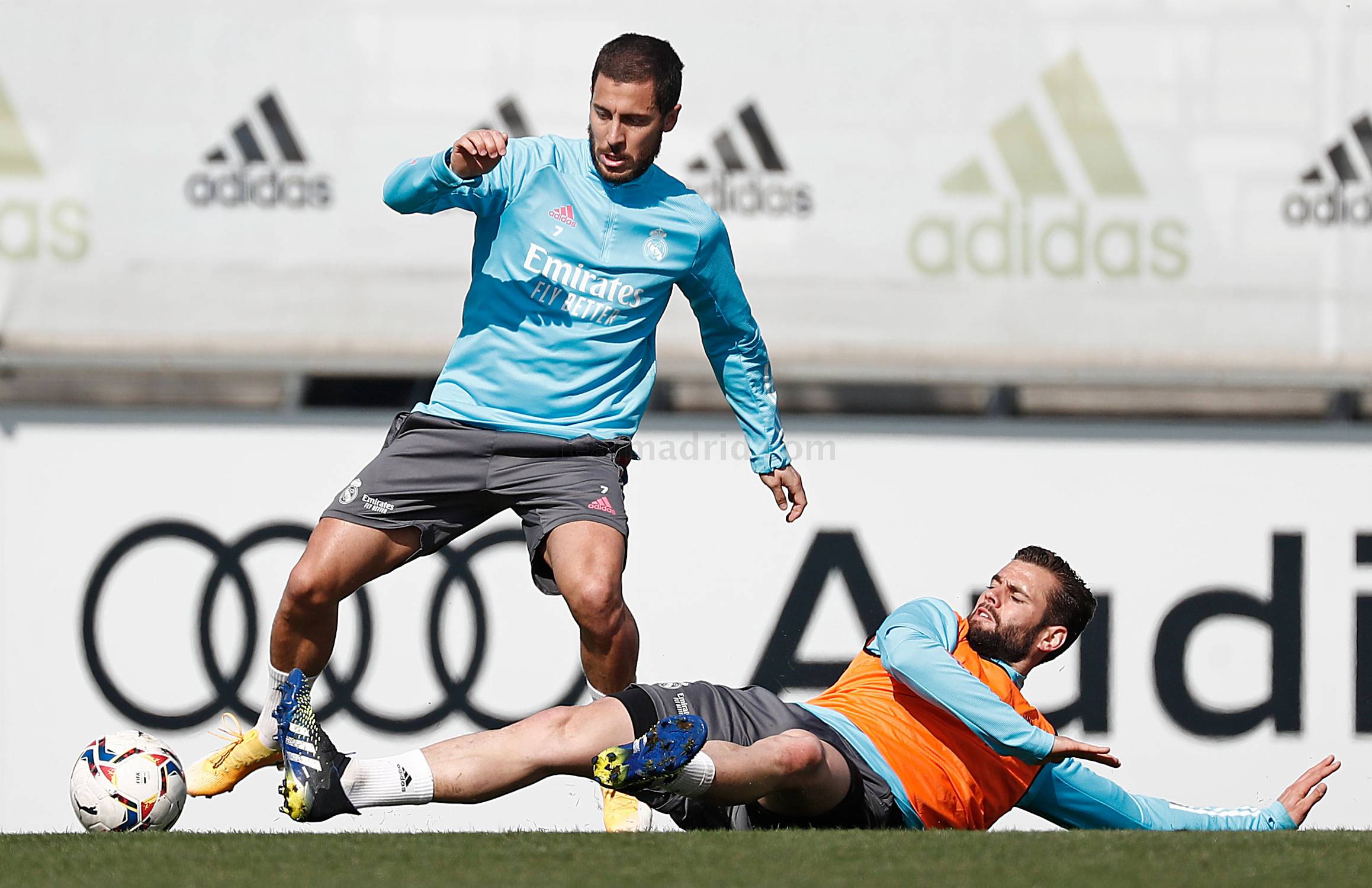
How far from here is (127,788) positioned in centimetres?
350

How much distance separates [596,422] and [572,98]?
2.30 meters

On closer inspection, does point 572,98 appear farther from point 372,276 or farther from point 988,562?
point 988,562

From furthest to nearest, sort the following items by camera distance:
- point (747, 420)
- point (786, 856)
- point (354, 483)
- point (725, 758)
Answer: point (747, 420) < point (354, 483) < point (725, 758) < point (786, 856)

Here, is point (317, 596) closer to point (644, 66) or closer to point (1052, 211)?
point (644, 66)

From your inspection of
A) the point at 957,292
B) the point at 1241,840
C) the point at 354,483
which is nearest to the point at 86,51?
the point at 354,483

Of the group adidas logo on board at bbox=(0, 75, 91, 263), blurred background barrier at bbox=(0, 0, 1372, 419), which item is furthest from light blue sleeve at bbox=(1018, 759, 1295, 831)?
adidas logo on board at bbox=(0, 75, 91, 263)

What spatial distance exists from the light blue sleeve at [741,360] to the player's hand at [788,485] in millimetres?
16

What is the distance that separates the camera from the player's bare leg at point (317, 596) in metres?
3.51

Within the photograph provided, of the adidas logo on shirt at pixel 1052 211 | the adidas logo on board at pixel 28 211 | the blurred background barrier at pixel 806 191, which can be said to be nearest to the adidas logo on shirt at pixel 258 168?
the blurred background barrier at pixel 806 191

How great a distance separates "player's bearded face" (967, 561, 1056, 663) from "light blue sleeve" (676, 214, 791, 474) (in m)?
0.60

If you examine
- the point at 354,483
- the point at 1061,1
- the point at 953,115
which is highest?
the point at 1061,1

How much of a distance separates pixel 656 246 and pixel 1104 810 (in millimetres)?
1639

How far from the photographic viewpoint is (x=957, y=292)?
5715mm

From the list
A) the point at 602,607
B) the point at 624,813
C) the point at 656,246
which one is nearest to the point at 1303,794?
the point at 624,813
